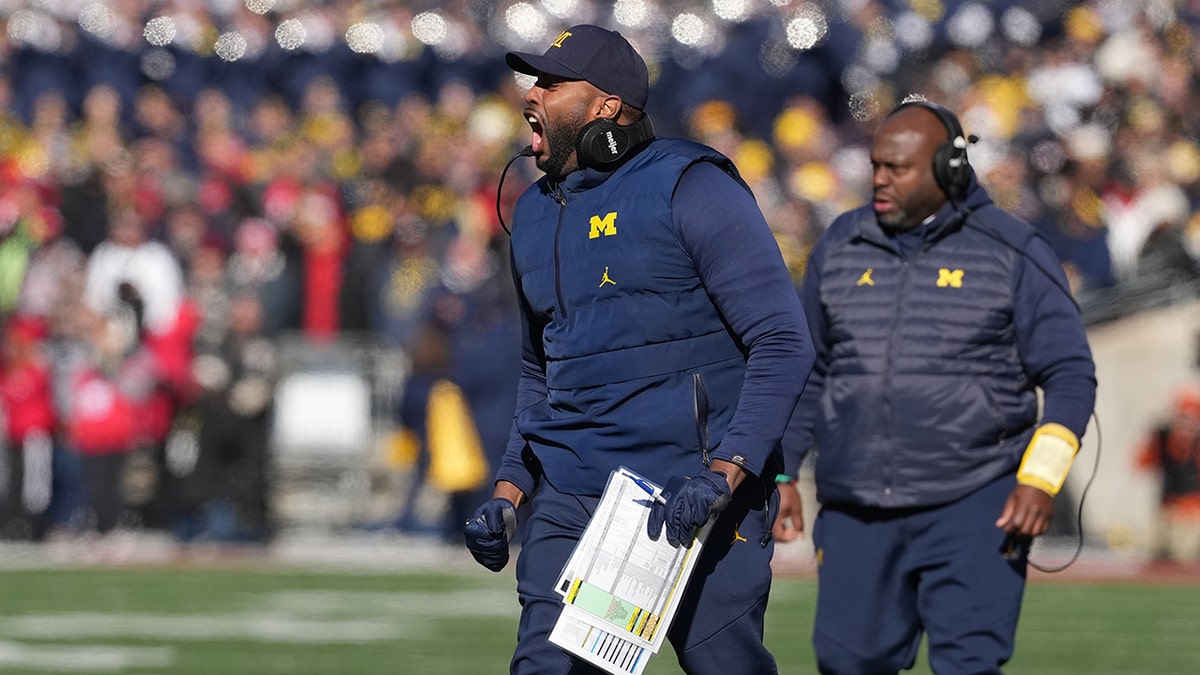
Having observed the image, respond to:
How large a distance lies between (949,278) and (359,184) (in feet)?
37.1

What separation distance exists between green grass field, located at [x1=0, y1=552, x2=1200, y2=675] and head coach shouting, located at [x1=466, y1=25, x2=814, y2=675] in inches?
178

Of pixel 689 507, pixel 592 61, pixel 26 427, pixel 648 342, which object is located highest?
pixel 592 61

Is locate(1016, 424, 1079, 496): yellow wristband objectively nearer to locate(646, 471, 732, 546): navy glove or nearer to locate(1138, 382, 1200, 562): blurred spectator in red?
locate(646, 471, 732, 546): navy glove

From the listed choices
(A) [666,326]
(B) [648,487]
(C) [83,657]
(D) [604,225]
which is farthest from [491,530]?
(C) [83,657]

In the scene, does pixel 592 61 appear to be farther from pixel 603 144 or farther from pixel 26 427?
pixel 26 427

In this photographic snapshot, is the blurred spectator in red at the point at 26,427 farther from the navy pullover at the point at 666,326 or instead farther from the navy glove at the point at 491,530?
the navy pullover at the point at 666,326

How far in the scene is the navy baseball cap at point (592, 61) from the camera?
16.2 feet

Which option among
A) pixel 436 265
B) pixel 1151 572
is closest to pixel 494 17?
pixel 436 265

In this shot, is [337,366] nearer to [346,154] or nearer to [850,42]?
[346,154]

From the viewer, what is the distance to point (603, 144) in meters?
4.96

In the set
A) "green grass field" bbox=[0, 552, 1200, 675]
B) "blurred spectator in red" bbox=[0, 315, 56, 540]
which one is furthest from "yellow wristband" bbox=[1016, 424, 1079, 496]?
"blurred spectator in red" bbox=[0, 315, 56, 540]

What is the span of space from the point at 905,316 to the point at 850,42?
13215 millimetres

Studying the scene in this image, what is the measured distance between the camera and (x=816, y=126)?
18250mm

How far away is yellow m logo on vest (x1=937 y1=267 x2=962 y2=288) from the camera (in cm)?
649
